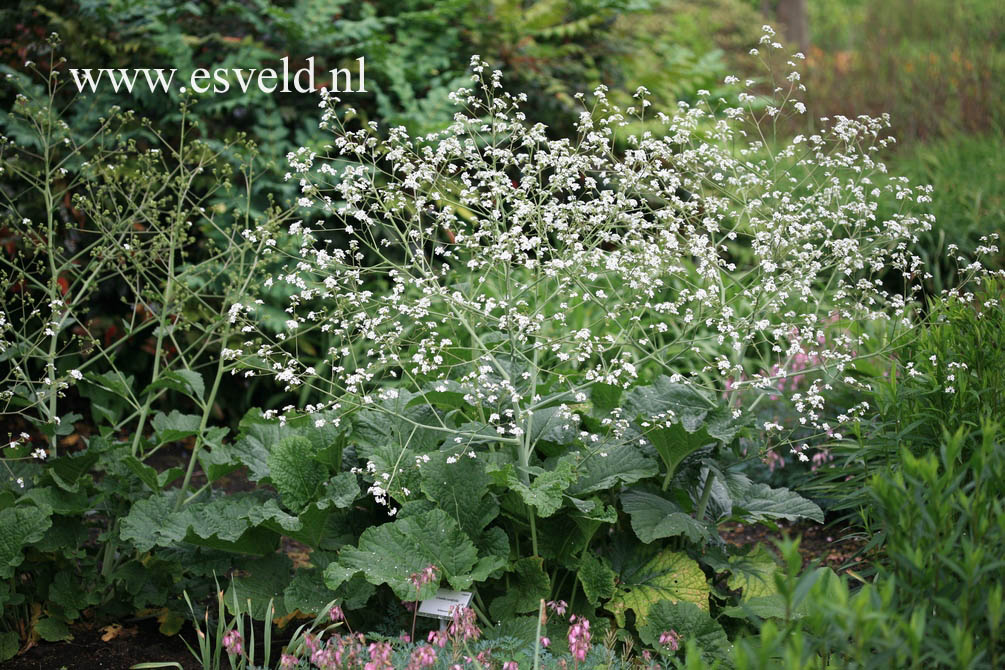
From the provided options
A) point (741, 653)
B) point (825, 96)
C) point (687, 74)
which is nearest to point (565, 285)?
point (741, 653)

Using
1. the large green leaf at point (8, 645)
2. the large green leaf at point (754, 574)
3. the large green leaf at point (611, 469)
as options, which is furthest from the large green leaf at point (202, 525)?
the large green leaf at point (754, 574)

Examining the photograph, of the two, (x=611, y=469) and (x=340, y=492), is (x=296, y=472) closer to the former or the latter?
(x=340, y=492)

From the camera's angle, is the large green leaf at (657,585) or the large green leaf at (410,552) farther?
the large green leaf at (657,585)

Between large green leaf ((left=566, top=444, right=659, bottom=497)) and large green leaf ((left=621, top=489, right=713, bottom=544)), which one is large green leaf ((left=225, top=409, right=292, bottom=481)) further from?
large green leaf ((left=621, top=489, right=713, bottom=544))

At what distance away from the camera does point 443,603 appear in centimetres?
265

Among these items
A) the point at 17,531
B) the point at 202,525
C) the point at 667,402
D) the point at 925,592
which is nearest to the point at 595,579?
the point at 667,402

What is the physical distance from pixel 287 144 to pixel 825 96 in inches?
317

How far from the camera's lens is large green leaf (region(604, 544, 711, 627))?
2844mm

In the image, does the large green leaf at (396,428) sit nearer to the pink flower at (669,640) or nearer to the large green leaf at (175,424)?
the large green leaf at (175,424)

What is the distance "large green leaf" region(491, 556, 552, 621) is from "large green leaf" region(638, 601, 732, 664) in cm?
32

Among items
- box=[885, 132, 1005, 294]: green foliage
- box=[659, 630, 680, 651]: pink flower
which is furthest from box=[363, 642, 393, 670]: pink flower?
box=[885, 132, 1005, 294]: green foliage

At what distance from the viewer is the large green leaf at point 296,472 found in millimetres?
2938

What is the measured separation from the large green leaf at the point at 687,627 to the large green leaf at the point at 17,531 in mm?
1896

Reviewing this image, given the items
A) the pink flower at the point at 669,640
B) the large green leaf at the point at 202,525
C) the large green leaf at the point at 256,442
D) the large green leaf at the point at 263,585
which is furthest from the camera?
the large green leaf at the point at 256,442
